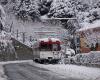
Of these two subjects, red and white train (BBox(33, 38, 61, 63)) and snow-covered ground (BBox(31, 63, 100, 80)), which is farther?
red and white train (BBox(33, 38, 61, 63))

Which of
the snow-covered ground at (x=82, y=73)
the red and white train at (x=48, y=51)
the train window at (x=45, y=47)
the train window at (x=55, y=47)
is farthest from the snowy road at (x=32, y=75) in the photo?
the train window at (x=55, y=47)

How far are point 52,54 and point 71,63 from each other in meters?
6.06

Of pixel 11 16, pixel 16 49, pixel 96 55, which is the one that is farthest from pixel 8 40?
pixel 96 55

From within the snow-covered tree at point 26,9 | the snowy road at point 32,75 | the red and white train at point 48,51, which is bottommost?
the snowy road at point 32,75

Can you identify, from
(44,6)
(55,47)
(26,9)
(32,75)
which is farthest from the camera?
(44,6)

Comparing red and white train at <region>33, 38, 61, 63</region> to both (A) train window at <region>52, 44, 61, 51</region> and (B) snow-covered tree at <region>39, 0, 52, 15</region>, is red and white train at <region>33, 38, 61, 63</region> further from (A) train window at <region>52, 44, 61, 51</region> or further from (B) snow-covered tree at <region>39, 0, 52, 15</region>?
(B) snow-covered tree at <region>39, 0, 52, 15</region>

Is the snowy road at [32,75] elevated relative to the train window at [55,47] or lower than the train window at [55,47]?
lower

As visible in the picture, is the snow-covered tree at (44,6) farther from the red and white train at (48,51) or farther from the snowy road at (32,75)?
the snowy road at (32,75)

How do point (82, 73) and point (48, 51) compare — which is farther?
point (48, 51)

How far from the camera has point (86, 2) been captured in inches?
3172

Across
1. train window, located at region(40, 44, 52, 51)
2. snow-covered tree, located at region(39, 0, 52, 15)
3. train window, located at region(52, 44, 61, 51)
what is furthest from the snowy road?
snow-covered tree, located at region(39, 0, 52, 15)

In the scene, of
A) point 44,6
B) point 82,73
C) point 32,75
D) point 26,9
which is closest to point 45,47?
point 32,75

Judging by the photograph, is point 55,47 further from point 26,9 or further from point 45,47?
point 26,9

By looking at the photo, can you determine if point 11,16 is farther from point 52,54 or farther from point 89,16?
point 52,54
